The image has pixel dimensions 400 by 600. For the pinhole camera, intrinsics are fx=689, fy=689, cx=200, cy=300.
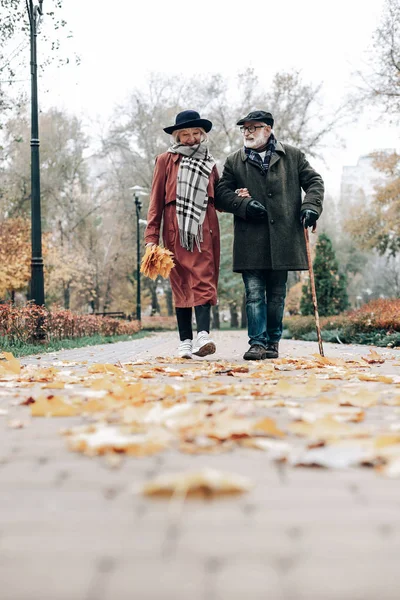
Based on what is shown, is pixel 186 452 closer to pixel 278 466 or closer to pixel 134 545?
pixel 278 466

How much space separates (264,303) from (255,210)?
922 mm

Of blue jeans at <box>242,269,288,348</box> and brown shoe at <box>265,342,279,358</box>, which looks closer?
blue jeans at <box>242,269,288,348</box>

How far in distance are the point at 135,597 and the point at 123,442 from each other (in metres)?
0.95

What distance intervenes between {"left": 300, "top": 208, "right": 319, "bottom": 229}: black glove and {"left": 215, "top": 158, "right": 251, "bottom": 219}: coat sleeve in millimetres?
567

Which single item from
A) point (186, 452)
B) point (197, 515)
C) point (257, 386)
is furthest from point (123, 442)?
point (257, 386)

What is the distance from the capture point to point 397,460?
1998mm

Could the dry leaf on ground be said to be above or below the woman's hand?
below

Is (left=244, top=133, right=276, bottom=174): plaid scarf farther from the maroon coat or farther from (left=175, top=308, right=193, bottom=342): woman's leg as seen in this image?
(left=175, top=308, right=193, bottom=342): woman's leg

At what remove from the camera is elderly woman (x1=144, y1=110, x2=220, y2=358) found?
261 inches

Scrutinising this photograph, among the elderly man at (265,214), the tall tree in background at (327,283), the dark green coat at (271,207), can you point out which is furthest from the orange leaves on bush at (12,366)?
the tall tree in background at (327,283)

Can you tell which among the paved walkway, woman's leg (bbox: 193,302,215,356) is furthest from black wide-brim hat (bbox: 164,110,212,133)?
the paved walkway

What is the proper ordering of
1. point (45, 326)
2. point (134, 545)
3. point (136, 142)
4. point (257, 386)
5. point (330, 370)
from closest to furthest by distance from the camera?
1. point (134, 545)
2. point (257, 386)
3. point (330, 370)
4. point (45, 326)
5. point (136, 142)

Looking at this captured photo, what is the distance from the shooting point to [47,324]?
12219 mm

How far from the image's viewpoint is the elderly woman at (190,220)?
6629mm
